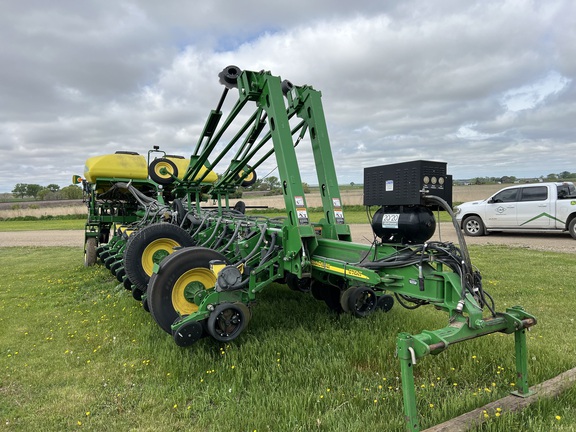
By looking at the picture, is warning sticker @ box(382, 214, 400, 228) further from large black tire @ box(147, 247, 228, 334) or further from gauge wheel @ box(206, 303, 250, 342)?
large black tire @ box(147, 247, 228, 334)

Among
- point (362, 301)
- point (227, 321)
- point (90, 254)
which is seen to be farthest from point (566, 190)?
point (90, 254)

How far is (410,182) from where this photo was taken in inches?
115

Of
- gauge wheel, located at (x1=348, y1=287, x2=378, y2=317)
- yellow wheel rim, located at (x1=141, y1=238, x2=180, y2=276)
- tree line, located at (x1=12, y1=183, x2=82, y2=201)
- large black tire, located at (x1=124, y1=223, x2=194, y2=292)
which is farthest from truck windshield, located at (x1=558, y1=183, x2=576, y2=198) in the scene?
tree line, located at (x1=12, y1=183, x2=82, y2=201)

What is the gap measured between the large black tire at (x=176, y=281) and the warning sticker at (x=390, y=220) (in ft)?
5.36

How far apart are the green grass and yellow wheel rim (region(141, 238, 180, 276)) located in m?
0.62

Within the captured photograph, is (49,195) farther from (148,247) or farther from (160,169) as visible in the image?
(148,247)

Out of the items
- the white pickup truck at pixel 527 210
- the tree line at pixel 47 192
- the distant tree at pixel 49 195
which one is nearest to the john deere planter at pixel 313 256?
the white pickup truck at pixel 527 210

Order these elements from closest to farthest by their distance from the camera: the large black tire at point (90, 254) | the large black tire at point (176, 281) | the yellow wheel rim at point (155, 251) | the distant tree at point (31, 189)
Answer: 1. the large black tire at point (176, 281)
2. the yellow wheel rim at point (155, 251)
3. the large black tire at point (90, 254)
4. the distant tree at point (31, 189)

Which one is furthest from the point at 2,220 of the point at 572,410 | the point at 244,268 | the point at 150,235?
the point at 572,410

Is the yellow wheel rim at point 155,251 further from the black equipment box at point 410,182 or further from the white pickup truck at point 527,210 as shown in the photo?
the white pickup truck at point 527,210

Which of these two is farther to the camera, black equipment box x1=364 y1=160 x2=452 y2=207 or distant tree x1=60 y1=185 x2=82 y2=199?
distant tree x1=60 y1=185 x2=82 y2=199

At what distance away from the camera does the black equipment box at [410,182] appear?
114 inches

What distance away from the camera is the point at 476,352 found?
3.52 m

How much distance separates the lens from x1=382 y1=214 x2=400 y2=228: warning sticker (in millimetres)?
3068
